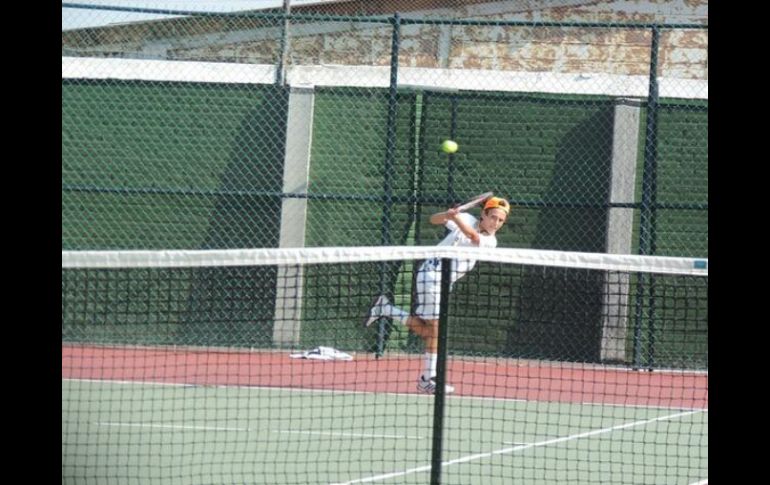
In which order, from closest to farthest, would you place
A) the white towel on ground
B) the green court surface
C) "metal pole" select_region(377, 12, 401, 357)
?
the green court surface, the white towel on ground, "metal pole" select_region(377, 12, 401, 357)

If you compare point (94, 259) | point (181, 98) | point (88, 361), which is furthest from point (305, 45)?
point (94, 259)

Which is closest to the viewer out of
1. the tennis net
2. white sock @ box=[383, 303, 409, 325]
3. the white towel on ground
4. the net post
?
the net post

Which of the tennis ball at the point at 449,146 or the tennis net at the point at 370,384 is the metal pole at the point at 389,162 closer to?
the tennis net at the point at 370,384

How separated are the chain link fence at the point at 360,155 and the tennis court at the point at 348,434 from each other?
1.88 metres

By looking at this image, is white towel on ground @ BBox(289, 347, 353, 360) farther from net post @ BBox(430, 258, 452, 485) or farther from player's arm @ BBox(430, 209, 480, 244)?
net post @ BBox(430, 258, 452, 485)

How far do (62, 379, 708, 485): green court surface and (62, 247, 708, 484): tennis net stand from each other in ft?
0.07

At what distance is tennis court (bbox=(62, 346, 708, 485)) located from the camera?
5.82 meters

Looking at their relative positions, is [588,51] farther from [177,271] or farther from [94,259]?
[94,259]

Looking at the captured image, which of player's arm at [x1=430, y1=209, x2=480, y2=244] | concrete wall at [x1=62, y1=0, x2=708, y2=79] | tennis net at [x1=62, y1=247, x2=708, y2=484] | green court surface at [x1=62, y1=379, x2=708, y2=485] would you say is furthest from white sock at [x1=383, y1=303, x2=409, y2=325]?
concrete wall at [x1=62, y1=0, x2=708, y2=79]

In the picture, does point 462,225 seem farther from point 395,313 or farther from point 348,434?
point 348,434

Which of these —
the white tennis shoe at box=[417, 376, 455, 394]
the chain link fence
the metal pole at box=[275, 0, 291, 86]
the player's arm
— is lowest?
the white tennis shoe at box=[417, 376, 455, 394]

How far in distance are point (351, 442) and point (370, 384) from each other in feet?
9.17

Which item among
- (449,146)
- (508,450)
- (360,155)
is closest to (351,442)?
(508,450)
